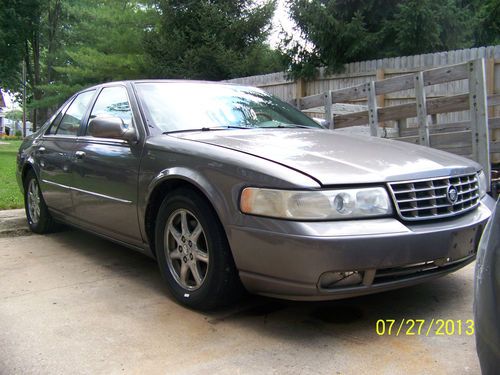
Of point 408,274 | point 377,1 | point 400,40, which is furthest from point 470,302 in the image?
point 377,1

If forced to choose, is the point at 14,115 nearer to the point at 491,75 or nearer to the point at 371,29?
the point at 371,29

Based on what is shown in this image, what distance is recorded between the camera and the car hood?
282cm

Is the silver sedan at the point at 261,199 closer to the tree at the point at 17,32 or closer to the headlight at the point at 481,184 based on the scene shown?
the headlight at the point at 481,184

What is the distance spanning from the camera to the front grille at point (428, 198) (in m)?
2.80

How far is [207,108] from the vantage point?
404cm

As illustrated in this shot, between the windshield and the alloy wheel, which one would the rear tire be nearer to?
A: the windshield

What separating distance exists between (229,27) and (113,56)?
4171 millimetres

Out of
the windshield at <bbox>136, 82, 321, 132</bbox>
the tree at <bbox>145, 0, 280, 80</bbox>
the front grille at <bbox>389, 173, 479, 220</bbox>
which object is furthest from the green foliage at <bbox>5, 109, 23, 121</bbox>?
the front grille at <bbox>389, 173, 479, 220</bbox>

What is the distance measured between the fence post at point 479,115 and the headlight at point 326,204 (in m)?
3.52

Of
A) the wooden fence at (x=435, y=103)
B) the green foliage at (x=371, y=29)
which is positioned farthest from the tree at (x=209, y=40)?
the wooden fence at (x=435, y=103)

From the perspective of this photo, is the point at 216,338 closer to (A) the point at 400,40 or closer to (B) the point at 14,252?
(B) the point at 14,252

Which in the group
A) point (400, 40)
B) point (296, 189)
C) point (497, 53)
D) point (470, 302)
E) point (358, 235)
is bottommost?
point (470, 302)

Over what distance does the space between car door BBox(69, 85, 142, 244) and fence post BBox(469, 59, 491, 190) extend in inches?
151

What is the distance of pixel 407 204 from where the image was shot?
111 inches
